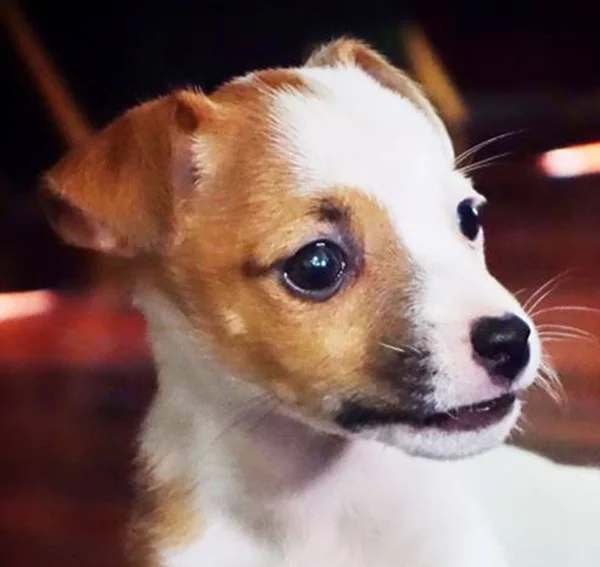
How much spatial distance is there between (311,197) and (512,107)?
188mm

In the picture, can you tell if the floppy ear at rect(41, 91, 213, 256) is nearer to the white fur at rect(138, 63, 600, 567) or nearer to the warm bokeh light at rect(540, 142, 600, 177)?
the white fur at rect(138, 63, 600, 567)

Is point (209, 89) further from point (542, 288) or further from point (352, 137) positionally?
point (542, 288)

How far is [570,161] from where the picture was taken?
0.79 m

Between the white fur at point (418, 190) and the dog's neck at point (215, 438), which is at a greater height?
the white fur at point (418, 190)

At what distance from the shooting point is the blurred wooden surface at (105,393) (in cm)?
77

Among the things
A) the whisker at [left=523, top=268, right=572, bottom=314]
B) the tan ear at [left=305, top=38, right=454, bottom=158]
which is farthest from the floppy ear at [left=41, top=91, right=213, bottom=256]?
the whisker at [left=523, top=268, right=572, bottom=314]

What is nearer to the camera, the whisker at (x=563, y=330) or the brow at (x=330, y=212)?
the brow at (x=330, y=212)

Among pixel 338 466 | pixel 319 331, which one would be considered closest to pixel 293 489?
pixel 338 466

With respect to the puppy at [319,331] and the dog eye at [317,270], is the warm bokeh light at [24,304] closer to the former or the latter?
the puppy at [319,331]

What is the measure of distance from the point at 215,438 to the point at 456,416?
0.15 metres

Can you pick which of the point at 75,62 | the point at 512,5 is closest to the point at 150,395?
the point at 75,62

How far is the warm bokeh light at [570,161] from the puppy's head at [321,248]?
0.11m

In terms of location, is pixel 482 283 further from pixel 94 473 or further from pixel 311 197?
pixel 94 473

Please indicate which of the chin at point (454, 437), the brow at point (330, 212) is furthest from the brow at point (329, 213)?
the chin at point (454, 437)
